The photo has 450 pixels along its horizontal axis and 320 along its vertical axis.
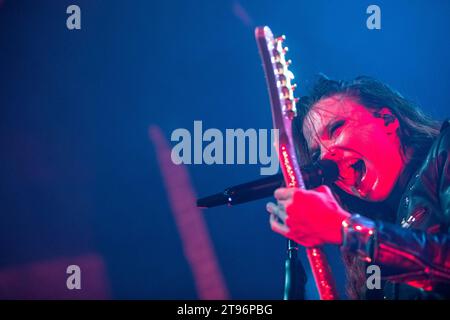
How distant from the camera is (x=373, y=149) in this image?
1773mm

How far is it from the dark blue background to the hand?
3.83 feet

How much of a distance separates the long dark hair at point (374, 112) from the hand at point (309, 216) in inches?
31.4

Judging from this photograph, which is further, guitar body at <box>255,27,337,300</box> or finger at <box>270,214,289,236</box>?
guitar body at <box>255,27,337,300</box>

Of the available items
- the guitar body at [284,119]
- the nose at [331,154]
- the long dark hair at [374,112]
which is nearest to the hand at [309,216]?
the guitar body at [284,119]

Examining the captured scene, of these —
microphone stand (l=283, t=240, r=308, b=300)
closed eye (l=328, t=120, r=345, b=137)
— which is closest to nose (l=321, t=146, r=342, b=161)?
closed eye (l=328, t=120, r=345, b=137)

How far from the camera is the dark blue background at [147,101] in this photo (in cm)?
224

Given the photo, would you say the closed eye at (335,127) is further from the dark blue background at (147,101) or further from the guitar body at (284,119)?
the guitar body at (284,119)

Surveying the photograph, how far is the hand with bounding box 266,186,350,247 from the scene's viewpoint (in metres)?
1.07

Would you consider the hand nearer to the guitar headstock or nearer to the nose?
the guitar headstock

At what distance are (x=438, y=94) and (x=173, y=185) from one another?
1398 millimetres

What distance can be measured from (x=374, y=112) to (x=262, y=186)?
733 mm

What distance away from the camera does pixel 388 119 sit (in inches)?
73.4

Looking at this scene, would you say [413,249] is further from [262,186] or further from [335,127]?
[335,127]

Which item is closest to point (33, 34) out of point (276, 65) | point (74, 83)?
point (74, 83)
